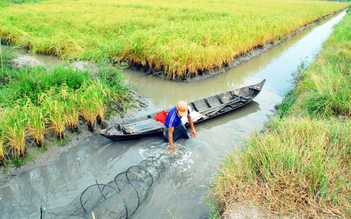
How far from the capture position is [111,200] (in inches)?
160

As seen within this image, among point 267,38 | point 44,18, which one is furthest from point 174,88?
point 44,18

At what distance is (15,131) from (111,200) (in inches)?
85.1

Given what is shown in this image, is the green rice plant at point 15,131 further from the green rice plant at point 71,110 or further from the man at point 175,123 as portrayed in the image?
the man at point 175,123

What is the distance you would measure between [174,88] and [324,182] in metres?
6.36

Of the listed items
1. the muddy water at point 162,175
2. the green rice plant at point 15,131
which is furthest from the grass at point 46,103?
the muddy water at point 162,175

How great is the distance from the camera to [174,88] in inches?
361

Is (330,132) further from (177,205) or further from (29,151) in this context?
(29,151)

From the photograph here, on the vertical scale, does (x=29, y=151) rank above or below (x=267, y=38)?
below

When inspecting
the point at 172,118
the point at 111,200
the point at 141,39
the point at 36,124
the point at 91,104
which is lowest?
the point at 111,200

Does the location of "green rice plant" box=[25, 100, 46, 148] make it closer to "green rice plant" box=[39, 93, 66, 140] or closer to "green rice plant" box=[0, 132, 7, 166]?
"green rice plant" box=[39, 93, 66, 140]

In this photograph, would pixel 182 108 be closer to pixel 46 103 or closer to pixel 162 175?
pixel 162 175

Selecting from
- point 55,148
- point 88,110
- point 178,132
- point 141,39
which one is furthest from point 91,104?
point 141,39

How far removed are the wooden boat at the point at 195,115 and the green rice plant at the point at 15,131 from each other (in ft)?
4.57

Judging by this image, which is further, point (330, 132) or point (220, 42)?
point (220, 42)
